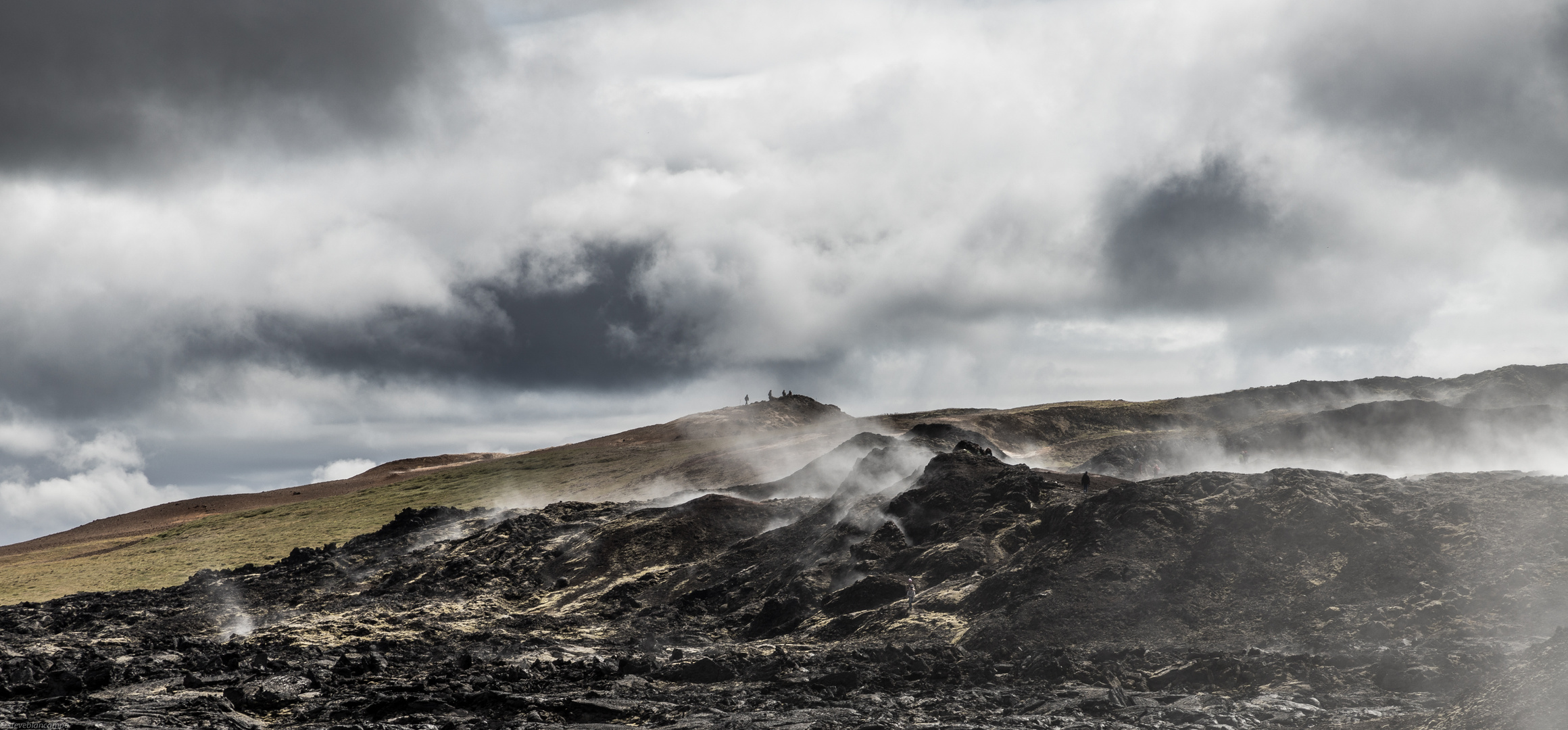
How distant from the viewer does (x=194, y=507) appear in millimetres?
106875

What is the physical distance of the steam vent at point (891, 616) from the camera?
2248cm

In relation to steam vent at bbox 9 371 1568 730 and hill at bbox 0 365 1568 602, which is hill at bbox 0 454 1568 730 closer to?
steam vent at bbox 9 371 1568 730

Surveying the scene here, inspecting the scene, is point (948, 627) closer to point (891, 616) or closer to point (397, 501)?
point (891, 616)

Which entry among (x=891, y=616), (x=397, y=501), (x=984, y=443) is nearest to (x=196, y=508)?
(x=397, y=501)

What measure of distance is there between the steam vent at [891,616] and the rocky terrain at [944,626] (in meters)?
0.11

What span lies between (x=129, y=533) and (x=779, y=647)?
289 ft

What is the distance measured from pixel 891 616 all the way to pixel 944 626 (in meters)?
1.94

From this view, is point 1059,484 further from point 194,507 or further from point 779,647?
point 194,507

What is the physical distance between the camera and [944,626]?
28.7 m

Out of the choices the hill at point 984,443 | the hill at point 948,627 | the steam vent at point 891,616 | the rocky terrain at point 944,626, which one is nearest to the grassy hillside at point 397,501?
the hill at point 984,443

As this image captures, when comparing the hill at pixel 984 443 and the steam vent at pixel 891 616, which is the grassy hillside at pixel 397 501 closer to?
the hill at pixel 984 443

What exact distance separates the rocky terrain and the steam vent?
11cm

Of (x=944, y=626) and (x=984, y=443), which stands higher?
(x=984, y=443)

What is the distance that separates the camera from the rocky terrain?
878 inches
